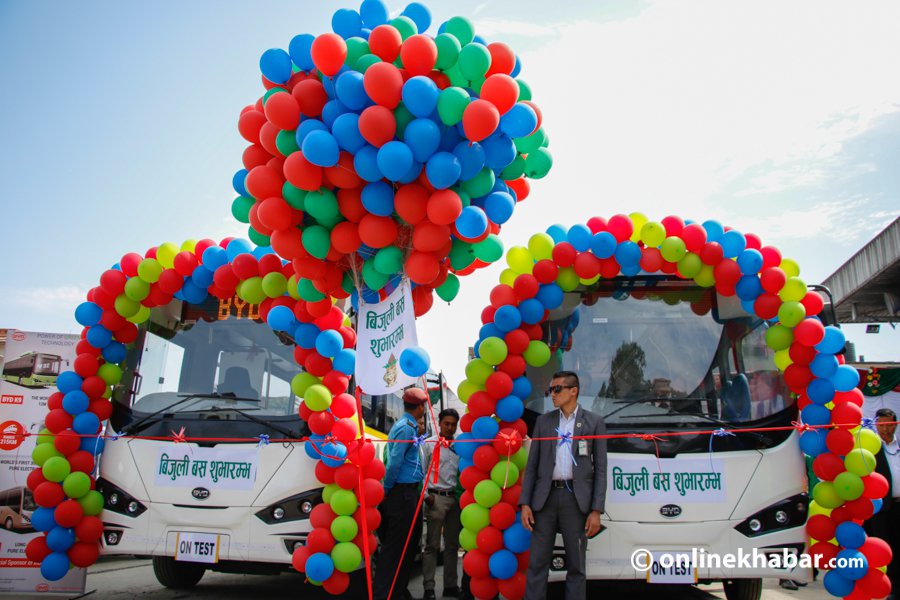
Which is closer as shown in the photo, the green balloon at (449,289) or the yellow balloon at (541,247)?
the green balloon at (449,289)

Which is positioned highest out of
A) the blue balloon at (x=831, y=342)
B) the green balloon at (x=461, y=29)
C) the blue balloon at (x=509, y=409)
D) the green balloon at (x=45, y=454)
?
the green balloon at (x=461, y=29)

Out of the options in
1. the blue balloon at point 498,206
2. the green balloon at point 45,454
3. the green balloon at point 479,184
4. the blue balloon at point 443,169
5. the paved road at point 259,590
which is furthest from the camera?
the paved road at point 259,590

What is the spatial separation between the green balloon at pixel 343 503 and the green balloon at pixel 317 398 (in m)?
0.71

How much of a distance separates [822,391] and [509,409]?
244 cm

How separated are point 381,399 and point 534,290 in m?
2.44

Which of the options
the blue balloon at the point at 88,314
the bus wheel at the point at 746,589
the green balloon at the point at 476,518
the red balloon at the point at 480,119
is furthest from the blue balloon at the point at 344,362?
the bus wheel at the point at 746,589

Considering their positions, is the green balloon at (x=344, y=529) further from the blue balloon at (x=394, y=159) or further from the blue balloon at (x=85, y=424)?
the blue balloon at (x=394, y=159)

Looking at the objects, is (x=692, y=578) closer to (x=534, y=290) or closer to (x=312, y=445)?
(x=534, y=290)

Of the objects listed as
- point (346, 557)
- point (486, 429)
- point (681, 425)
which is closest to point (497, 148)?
point (486, 429)

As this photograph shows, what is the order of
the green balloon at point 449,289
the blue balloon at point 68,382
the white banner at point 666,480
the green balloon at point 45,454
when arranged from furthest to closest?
the blue balloon at point 68,382, the green balloon at point 45,454, the green balloon at point 449,289, the white banner at point 666,480

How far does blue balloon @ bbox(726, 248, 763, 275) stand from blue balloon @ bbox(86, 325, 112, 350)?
5.69 m

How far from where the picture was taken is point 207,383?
19.7 ft

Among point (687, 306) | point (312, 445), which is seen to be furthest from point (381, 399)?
point (687, 306)

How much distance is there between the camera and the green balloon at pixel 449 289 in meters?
5.17
